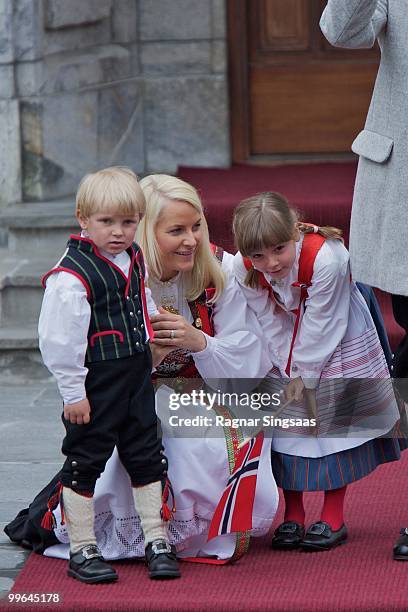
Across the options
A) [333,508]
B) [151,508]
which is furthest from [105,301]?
[333,508]

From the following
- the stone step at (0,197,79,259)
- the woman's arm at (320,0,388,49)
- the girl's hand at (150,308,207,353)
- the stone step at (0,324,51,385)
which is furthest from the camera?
the stone step at (0,197,79,259)

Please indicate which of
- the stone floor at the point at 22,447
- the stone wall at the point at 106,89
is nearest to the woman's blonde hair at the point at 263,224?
the stone floor at the point at 22,447

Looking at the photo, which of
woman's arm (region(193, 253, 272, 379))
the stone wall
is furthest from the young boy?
the stone wall

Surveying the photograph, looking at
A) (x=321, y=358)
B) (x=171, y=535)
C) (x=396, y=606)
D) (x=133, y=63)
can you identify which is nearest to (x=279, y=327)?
(x=321, y=358)

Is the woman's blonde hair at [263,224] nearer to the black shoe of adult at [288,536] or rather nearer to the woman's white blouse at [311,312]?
the woman's white blouse at [311,312]

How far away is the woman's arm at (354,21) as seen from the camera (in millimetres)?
3205

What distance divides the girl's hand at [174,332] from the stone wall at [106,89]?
8.76 ft

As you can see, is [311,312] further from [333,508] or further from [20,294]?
[20,294]

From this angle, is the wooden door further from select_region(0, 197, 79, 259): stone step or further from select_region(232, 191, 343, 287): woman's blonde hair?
select_region(232, 191, 343, 287): woman's blonde hair

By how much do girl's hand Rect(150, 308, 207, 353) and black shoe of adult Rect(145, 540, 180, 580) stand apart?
1.77ft

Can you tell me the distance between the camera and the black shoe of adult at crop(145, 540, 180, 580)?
11.2 feet

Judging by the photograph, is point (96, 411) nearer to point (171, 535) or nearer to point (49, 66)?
point (171, 535)

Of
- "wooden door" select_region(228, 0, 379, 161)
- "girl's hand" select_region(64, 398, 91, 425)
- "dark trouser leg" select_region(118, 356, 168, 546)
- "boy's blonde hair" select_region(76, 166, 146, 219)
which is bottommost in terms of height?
"dark trouser leg" select_region(118, 356, 168, 546)

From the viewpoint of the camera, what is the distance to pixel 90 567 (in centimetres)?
340
